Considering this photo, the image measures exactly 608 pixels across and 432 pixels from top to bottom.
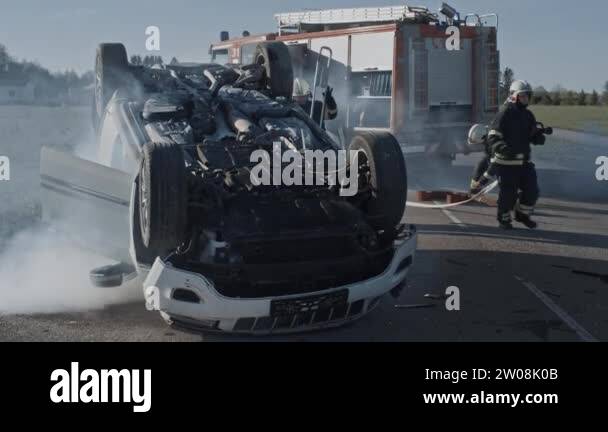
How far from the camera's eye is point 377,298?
5.27 metres

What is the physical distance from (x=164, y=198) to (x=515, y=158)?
5.44 m

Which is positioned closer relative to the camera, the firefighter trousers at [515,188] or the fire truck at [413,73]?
the firefighter trousers at [515,188]

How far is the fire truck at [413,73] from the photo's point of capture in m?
12.8

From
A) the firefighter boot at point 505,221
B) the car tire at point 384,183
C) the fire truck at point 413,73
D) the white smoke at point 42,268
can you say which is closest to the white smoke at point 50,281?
Result: the white smoke at point 42,268

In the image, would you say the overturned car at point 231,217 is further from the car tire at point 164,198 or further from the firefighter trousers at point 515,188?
the firefighter trousers at point 515,188

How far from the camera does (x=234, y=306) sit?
15.4 ft

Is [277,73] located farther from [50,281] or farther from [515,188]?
[515,188]

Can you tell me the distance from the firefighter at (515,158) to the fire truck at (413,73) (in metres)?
3.66

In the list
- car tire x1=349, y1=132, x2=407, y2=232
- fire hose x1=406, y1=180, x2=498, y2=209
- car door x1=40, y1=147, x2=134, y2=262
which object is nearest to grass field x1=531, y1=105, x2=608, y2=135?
fire hose x1=406, y1=180, x2=498, y2=209

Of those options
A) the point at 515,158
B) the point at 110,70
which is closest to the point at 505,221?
the point at 515,158

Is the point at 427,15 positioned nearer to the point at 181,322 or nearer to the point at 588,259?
the point at 588,259

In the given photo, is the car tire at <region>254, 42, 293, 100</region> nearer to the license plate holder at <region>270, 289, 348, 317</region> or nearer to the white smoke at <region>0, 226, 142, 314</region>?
the white smoke at <region>0, 226, 142, 314</region>
